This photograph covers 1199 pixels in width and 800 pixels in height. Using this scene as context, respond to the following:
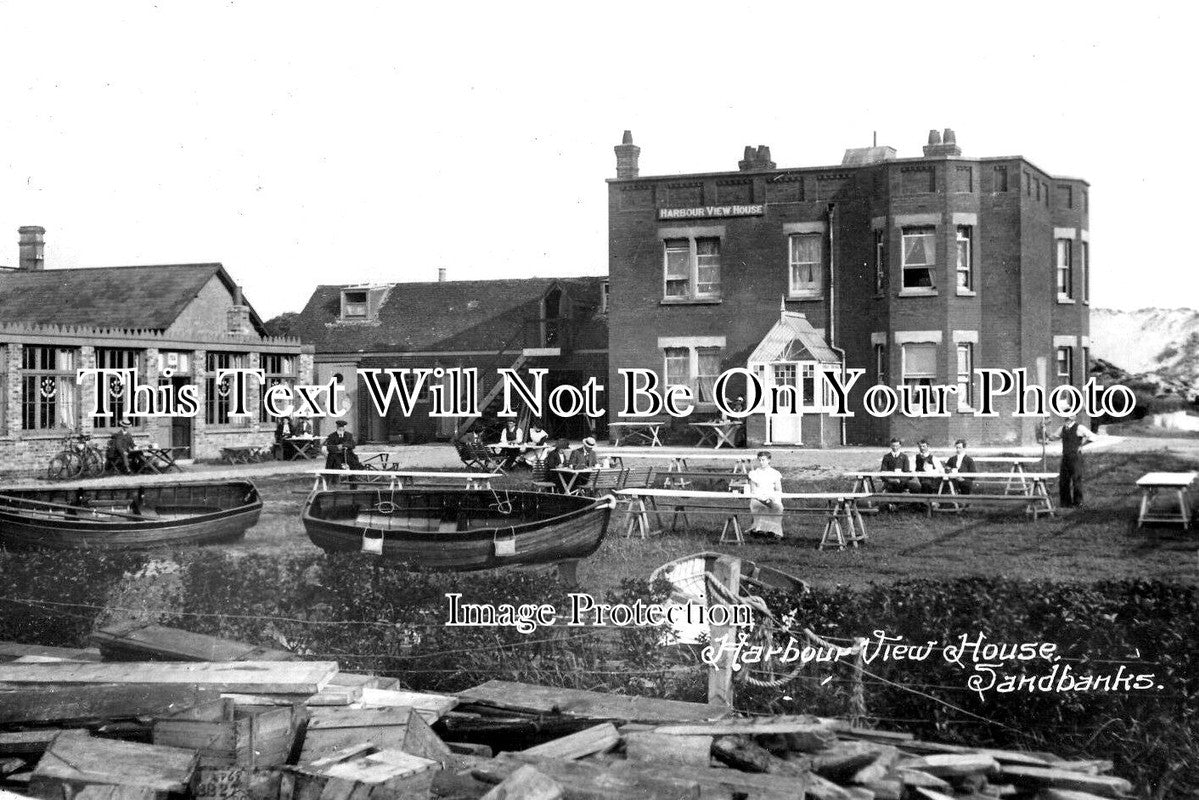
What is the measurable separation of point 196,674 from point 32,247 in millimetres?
4873

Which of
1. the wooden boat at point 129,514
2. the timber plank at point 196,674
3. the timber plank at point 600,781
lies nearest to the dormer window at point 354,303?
the wooden boat at point 129,514

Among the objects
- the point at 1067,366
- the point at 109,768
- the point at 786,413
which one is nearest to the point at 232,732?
the point at 109,768

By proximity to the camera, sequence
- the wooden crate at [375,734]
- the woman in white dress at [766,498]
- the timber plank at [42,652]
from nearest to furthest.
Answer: the wooden crate at [375,734] < the woman in white dress at [766,498] < the timber plank at [42,652]

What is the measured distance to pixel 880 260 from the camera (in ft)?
26.3

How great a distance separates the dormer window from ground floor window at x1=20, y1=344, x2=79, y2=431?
2.17 metres

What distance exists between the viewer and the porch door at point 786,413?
8012 mm

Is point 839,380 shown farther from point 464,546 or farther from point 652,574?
point 464,546

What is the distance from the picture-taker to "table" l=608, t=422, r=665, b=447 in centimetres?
843

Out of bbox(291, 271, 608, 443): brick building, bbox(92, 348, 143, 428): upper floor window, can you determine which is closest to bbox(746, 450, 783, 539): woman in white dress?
bbox(291, 271, 608, 443): brick building

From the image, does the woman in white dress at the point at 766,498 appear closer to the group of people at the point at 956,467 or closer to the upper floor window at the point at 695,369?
the upper floor window at the point at 695,369

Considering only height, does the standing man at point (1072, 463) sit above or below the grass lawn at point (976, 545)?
above

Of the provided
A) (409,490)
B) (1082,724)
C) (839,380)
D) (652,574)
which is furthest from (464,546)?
(1082,724)

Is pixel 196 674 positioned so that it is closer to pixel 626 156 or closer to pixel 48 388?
pixel 48 388

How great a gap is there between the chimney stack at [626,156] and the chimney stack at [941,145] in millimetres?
2155
